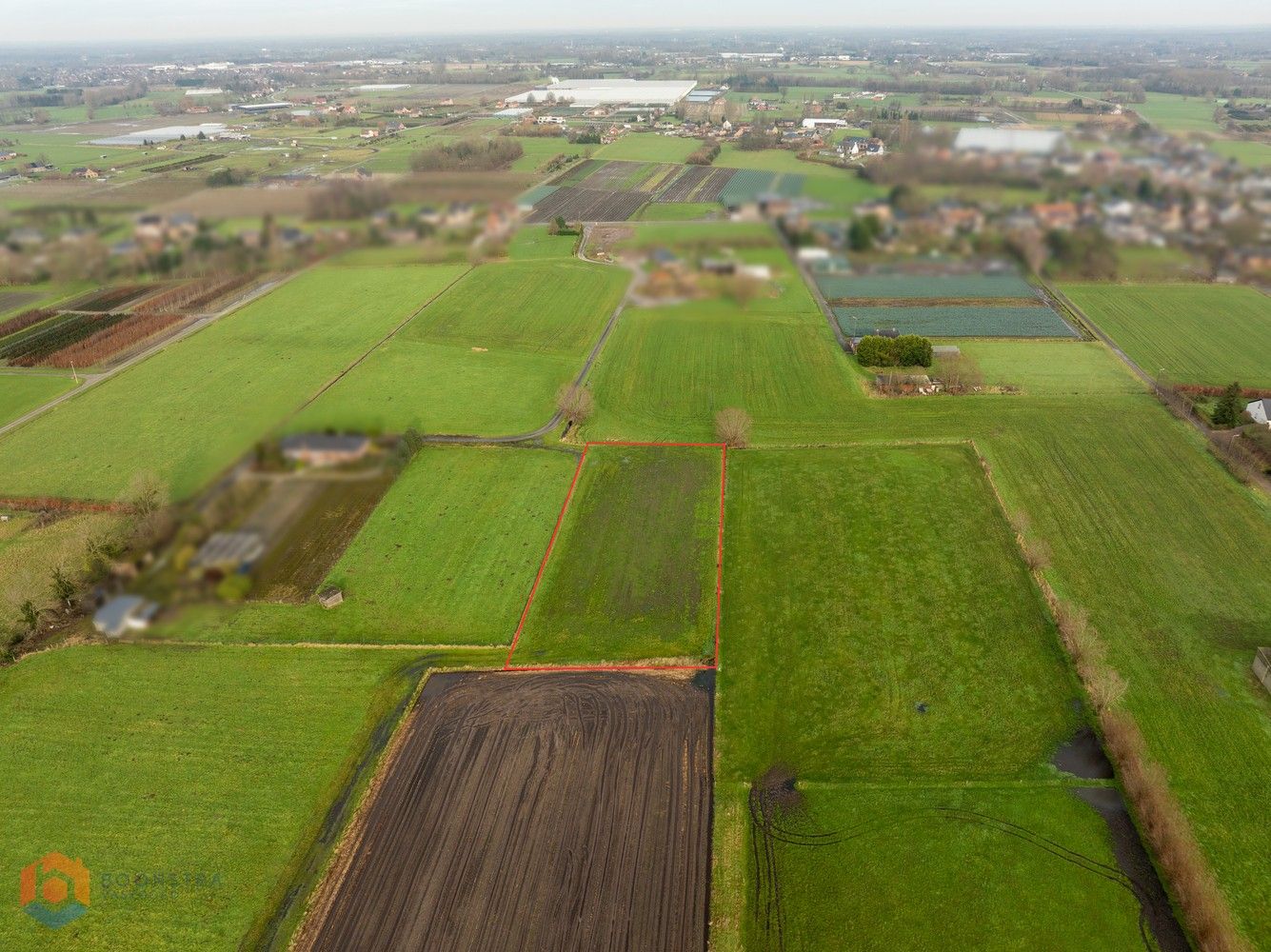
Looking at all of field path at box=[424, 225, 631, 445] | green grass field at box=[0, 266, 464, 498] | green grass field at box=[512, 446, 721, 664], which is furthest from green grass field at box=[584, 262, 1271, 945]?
green grass field at box=[0, 266, 464, 498]

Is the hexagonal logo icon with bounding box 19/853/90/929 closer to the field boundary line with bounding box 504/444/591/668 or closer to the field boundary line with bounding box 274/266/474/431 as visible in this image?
the field boundary line with bounding box 504/444/591/668

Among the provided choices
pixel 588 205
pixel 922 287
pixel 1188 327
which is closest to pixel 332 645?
pixel 922 287

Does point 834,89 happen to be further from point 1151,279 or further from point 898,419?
point 898,419

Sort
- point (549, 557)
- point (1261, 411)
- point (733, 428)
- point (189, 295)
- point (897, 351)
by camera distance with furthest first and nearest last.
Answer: point (189, 295), point (897, 351), point (733, 428), point (1261, 411), point (549, 557)

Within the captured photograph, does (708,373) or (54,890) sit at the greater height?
(54,890)

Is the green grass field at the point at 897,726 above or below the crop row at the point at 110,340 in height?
below

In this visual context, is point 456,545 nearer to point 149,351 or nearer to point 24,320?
point 149,351

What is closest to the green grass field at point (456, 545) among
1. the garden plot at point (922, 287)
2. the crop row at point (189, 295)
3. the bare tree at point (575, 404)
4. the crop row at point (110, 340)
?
the bare tree at point (575, 404)

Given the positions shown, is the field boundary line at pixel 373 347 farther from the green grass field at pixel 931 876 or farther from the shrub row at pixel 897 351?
the shrub row at pixel 897 351
